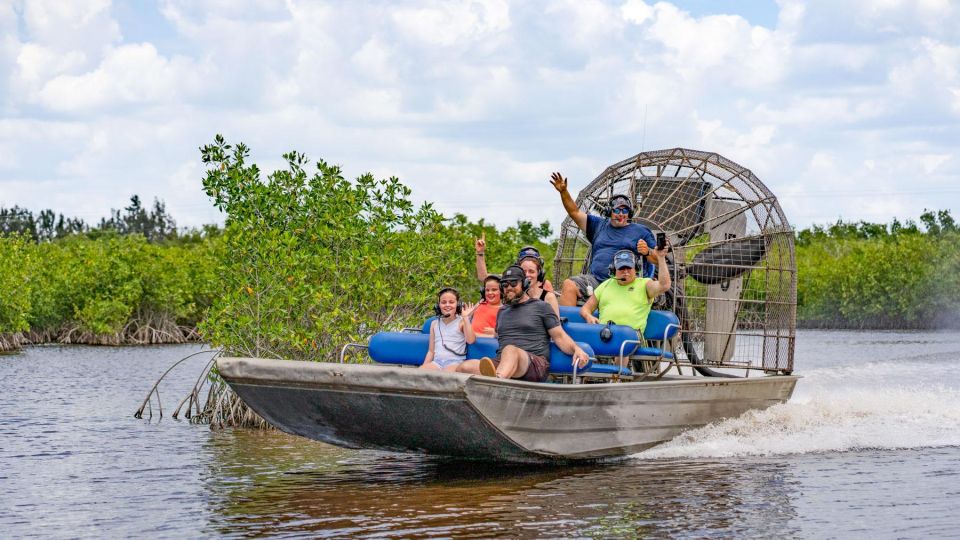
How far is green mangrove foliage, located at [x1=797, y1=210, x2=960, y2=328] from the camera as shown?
66250 millimetres

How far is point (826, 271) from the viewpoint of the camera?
70375mm

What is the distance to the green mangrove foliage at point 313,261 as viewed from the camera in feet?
55.4

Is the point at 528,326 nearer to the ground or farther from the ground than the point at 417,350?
farther from the ground

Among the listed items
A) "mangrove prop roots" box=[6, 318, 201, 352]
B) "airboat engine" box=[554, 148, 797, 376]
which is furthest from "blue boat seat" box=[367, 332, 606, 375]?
"mangrove prop roots" box=[6, 318, 201, 352]

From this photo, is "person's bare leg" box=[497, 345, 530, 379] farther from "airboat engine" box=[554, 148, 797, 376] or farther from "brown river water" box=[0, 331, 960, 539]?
"airboat engine" box=[554, 148, 797, 376]

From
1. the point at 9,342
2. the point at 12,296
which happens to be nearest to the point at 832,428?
the point at 12,296

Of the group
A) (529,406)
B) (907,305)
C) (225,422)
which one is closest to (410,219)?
(225,422)

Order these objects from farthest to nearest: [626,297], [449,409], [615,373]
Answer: [626,297] < [615,373] < [449,409]

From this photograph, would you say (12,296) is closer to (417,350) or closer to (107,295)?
(107,295)

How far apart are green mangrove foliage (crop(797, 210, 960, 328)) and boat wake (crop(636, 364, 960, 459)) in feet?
165

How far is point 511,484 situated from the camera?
11688 mm

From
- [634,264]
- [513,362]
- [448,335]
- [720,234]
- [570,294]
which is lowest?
[513,362]

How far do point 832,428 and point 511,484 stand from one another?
5.40m

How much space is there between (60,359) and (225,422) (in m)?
23.3
